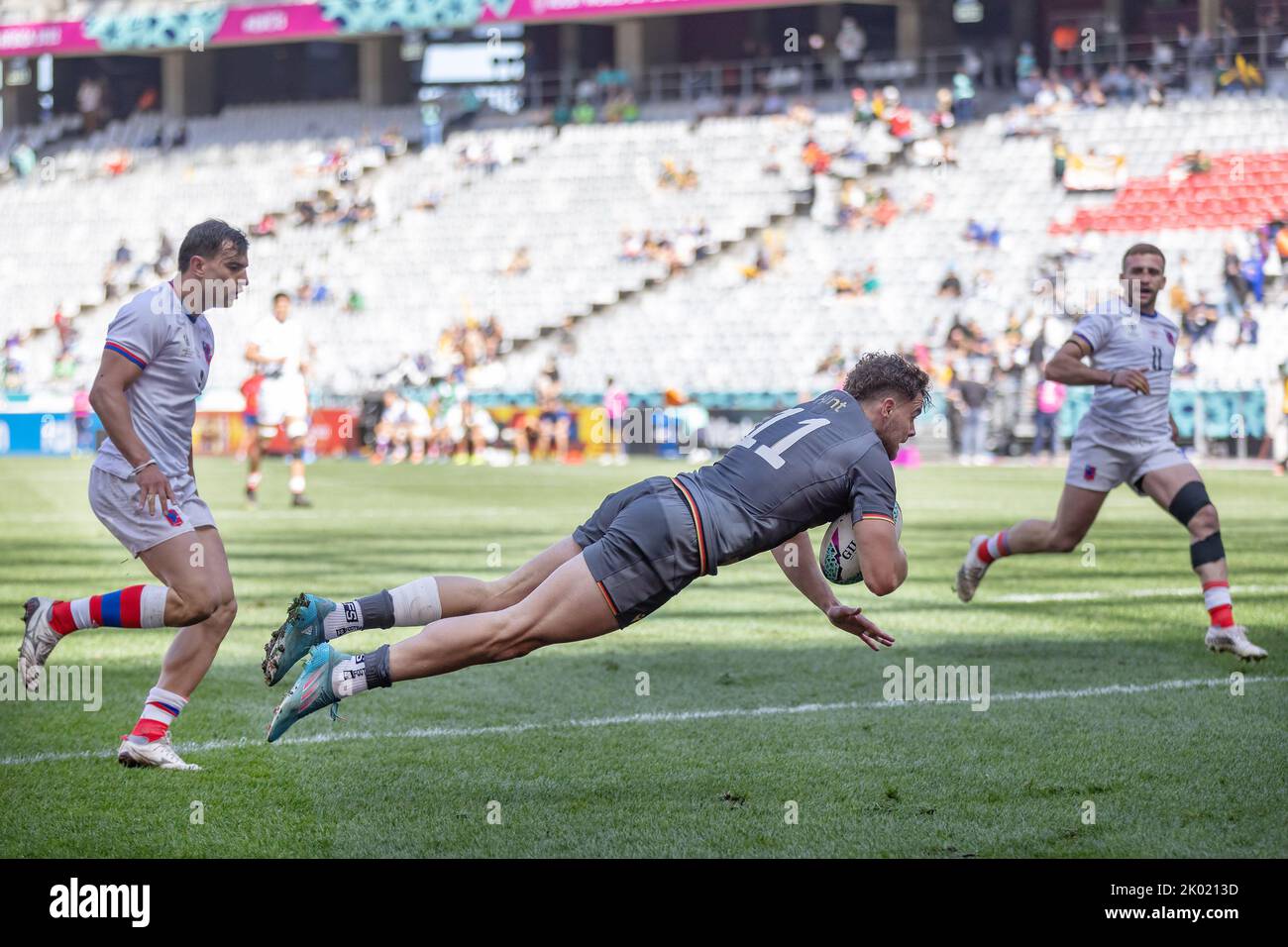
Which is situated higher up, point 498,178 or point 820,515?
point 498,178

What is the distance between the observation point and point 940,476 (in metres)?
26.6

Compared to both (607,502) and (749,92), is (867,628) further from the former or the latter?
(749,92)

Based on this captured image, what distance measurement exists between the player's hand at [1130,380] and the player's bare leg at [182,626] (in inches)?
209

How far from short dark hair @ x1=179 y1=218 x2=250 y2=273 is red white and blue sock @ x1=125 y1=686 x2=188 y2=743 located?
5.66ft

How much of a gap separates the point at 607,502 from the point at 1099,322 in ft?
15.9

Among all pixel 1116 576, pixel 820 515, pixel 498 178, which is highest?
pixel 498 178

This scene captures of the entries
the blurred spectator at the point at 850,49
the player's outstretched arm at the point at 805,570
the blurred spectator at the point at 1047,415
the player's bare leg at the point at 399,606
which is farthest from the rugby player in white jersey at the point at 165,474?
the blurred spectator at the point at 850,49

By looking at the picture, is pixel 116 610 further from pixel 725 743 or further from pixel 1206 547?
pixel 1206 547

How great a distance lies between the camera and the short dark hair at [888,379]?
20.8 ft

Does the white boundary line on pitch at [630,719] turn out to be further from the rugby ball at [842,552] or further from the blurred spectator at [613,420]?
the blurred spectator at [613,420]

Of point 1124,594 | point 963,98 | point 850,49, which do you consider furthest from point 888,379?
point 850,49

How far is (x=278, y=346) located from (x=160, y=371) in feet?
45.3

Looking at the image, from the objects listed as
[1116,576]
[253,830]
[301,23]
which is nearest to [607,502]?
[253,830]
